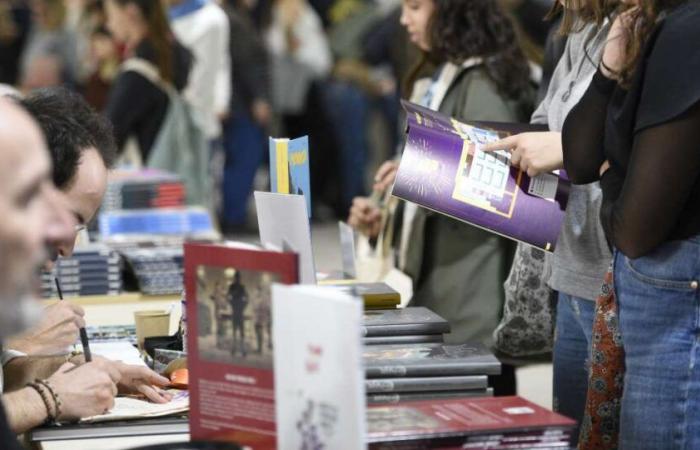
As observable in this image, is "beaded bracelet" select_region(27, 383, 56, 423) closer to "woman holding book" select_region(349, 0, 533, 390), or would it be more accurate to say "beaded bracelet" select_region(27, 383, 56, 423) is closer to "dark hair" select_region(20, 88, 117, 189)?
"dark hair" select_region(20, 88, 117, 189)

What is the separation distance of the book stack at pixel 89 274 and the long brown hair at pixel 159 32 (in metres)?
1.95

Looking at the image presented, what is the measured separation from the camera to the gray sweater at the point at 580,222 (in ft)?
8.67

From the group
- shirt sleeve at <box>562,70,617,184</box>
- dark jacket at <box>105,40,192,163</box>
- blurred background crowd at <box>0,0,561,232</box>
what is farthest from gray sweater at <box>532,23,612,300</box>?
blurred background crowd at <box>0,0,561,232</box>

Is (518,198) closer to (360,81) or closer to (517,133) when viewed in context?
(517,133)

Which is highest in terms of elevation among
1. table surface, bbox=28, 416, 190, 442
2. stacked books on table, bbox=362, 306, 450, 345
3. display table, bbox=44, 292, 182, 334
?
stacked books on table, bbox=362, 306, 450, 345

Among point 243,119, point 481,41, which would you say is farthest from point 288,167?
point 243,119

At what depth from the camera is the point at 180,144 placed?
5.93 meters

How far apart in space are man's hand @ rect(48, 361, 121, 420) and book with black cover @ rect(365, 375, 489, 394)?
467mm

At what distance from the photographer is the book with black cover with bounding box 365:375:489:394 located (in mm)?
2006

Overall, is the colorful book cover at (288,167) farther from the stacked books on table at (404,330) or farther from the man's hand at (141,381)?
the man's hand at (141,381)

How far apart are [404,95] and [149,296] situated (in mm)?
988

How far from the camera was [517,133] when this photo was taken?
2.70 metres

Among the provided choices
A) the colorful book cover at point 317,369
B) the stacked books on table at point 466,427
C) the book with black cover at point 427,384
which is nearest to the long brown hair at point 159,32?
the book with black cover at point 427,384

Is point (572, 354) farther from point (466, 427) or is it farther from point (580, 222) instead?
point (466, 427)
